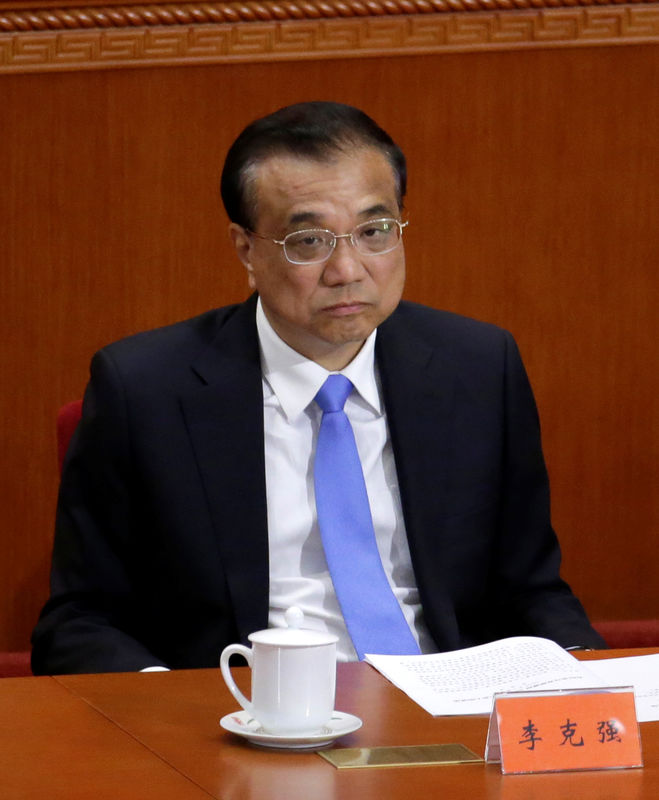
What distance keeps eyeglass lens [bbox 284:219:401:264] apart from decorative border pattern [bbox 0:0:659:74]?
0.80 meters

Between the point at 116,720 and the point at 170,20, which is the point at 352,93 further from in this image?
the point at 116,720

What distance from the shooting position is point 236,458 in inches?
77.4

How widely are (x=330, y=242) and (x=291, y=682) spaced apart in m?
0.94

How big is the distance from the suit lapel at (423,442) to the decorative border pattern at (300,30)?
773mm

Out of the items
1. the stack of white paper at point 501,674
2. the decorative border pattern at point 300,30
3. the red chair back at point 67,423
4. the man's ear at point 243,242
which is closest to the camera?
the stack of white paper at point 501,674

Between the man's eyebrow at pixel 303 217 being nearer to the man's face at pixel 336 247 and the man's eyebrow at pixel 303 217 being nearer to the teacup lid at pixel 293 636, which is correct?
the man's face at pixel 336 247

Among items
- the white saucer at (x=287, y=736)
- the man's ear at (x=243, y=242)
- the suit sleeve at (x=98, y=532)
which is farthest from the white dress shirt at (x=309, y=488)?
the white saucer at (x=287, y=736)

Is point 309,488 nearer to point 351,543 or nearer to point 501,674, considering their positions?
point 351,543

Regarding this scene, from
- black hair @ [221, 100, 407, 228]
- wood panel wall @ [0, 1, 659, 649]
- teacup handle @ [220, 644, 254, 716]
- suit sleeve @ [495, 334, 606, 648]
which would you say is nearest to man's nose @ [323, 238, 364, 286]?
black hair @ [221, 100, 407, 228]

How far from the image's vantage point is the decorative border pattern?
261 cm

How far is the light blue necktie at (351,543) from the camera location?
1858 mm

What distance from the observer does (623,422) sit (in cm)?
271

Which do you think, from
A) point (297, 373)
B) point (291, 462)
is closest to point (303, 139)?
point (297, 373)

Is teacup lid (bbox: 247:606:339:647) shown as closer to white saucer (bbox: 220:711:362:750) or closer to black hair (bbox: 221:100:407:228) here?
white saucer (bbox: 220:711:362:750)
